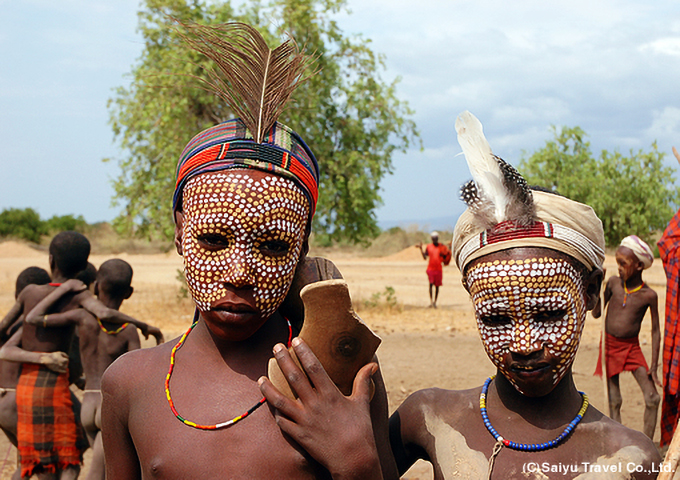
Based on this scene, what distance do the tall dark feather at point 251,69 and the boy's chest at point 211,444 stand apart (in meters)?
0.84

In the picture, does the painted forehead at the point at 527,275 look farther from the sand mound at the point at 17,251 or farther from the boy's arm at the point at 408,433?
the sand mound at the point at 17,251

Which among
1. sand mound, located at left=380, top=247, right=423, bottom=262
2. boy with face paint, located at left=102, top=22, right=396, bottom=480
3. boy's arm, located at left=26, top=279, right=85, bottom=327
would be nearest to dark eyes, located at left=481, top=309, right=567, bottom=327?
boy with face paint, located at left=102, top=22, right=396, bottom=480

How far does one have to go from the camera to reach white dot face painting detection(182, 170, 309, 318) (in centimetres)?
181

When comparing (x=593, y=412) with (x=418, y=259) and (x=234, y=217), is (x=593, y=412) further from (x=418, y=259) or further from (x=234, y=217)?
(x=418, y=259)

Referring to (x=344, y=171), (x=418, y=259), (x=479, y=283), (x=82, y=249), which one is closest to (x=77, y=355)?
(x=82, y=249)

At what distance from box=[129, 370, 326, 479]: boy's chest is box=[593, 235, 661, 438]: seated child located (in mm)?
5176

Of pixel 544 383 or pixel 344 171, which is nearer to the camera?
pixel 544 383

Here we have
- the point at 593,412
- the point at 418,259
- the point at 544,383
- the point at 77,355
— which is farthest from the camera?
the point at 418,259

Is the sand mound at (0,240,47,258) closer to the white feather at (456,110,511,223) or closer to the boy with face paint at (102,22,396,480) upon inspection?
the boy with face paint at (102,22,396,480)

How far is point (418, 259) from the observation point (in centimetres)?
3841

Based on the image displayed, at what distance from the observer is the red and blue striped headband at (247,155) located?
1.89 metres

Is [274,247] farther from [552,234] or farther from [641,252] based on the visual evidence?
[641,252]

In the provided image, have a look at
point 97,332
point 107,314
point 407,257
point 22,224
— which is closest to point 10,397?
point 97,332

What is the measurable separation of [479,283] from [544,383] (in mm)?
363
